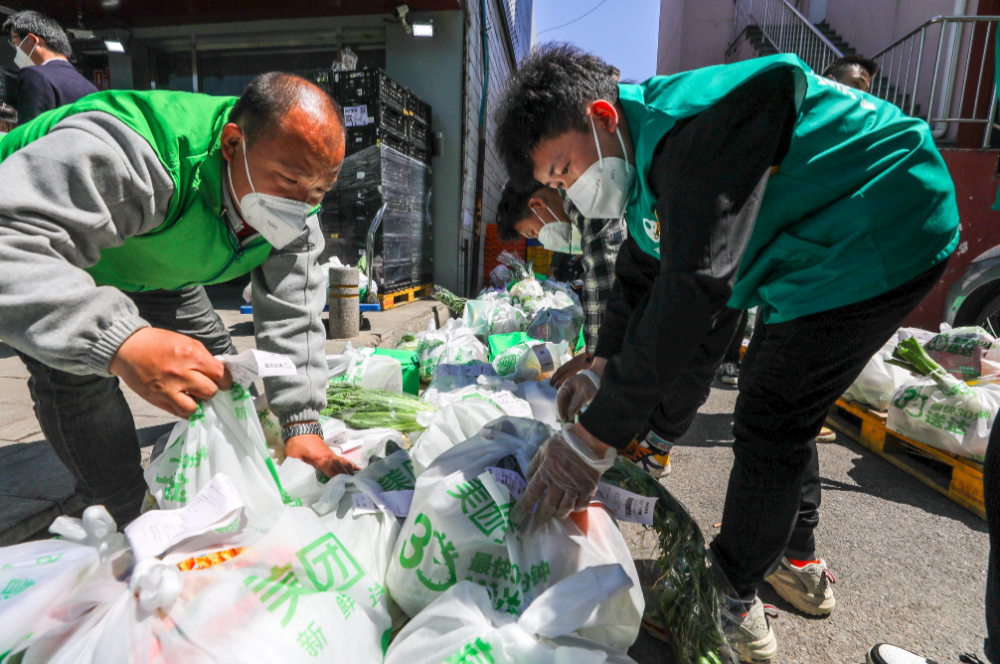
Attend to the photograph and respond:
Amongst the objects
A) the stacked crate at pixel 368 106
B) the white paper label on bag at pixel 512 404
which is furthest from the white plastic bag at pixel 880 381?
the stacked crate at pixel 368 106

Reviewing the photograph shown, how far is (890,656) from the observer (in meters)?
1.26

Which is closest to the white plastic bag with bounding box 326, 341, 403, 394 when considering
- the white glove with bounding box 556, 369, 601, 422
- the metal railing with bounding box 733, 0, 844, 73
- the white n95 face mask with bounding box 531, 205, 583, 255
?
the white glove with bounding box 556, 369, 601, 422

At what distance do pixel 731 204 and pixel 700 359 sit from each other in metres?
1.15

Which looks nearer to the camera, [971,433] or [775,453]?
[775,453]

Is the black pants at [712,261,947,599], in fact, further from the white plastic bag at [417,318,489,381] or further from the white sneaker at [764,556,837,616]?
the white plastic bag at [417,318,489,381]

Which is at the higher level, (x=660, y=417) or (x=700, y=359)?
(x=700, y=359)

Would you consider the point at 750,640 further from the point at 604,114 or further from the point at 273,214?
the point at 273,214

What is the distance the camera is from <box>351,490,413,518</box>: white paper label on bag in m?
1.19

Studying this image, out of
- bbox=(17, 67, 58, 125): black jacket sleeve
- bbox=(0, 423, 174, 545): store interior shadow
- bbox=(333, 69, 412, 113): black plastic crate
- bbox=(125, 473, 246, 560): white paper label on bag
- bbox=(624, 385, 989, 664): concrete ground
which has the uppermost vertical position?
bbox=(333, 69, 412, 113): black plastic crate

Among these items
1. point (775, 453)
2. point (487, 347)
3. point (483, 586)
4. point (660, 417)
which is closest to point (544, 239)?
point (487, 347)

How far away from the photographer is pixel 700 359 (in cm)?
200

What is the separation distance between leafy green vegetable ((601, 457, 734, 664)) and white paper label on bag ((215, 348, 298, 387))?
0.85m

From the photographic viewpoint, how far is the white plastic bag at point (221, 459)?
3.49ft

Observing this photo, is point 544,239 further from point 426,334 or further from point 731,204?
point 731,204
